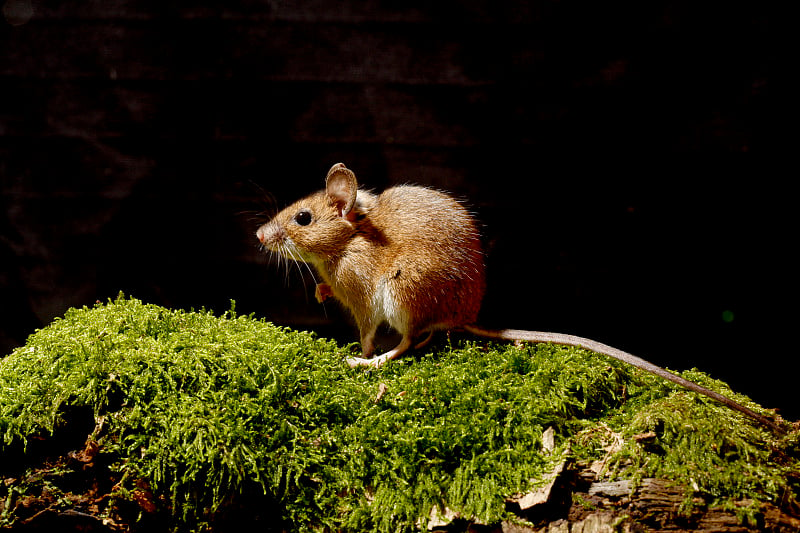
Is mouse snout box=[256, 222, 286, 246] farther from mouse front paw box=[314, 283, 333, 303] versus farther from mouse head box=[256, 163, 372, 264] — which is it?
mouse front paw box=[314, 283, 333, 303]

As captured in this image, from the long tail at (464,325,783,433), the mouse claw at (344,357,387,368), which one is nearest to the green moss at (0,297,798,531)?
the long tail at (464,325,783,433)

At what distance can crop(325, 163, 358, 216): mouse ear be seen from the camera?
2354 millimetres

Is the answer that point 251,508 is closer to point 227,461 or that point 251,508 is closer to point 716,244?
point 227,461

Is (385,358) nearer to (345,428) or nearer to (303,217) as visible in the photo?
(345,428)

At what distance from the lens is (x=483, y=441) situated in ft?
6.15

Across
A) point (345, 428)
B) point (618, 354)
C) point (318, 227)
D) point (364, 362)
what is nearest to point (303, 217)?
point (318, 227)

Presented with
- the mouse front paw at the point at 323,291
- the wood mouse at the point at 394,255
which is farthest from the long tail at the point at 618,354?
the mouse front paw at the point at 323,291

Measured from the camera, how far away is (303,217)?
2516 mm

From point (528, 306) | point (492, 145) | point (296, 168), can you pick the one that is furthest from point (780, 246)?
point (296, 168)

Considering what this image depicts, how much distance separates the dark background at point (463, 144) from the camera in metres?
2.92

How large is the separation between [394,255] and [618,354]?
37.2 inches

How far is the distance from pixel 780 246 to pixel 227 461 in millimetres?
2923

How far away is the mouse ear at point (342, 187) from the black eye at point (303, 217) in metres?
0.13

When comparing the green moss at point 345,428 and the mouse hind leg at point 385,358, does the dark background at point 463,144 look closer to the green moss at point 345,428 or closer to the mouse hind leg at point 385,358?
the mouse hind leg at point 385,358
